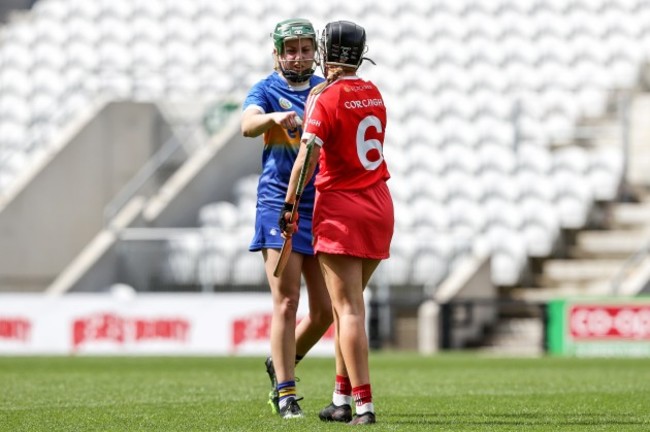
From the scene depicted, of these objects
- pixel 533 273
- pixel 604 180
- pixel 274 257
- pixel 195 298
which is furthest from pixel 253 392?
pixel 604 180

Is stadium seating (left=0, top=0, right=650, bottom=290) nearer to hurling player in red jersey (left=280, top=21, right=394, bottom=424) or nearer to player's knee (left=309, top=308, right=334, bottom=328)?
player's knee (left=309, top=308, right=334, bottom=328)

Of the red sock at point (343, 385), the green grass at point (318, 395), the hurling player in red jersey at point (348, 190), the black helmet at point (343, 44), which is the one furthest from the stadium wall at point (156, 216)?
the black helmet at point (343, 44)

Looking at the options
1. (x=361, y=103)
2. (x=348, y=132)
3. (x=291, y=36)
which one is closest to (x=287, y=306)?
(x=348, y=132)

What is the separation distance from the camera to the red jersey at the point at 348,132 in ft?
23.3

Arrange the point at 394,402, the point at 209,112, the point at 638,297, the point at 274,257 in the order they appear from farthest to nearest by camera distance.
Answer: the point at 209,112 → the point at 638,297 → the point at 394,402 → the point at 274,257

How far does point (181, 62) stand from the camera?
24109 mm

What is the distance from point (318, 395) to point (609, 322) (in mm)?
8592

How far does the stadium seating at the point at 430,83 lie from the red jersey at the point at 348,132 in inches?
466

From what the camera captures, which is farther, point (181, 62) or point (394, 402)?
point (181, 62)

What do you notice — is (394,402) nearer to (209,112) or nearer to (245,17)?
(209,112)

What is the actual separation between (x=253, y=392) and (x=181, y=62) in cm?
1496

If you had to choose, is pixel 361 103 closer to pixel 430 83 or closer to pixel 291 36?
pixel 291 36

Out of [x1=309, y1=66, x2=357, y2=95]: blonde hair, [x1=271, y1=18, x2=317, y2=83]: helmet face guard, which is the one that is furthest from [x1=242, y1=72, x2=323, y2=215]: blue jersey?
[x1=309, y1=66, x2=357, y2=95]: blonde hair

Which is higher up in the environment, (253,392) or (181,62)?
(181,62)
